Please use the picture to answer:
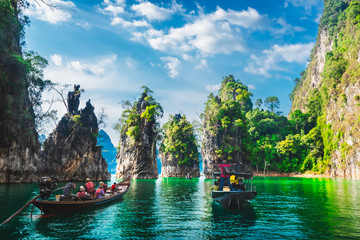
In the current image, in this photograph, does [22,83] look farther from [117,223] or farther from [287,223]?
[287,223]

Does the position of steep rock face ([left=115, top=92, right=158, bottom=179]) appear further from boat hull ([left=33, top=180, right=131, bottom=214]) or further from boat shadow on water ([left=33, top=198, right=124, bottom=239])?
boat shadow on water ([left=33, top=198, right=124, bottom=239])

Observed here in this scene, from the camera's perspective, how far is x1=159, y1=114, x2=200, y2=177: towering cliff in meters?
80.9

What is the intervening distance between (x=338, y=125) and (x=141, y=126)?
5081 cm

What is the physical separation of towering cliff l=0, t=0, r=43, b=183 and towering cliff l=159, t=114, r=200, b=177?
48.1 m

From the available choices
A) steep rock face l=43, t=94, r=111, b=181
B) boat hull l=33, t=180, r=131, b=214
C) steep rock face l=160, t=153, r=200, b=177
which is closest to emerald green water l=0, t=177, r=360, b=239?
boat hull l=33, t=180, r=131, b=214

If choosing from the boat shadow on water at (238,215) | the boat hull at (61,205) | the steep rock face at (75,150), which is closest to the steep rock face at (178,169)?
the steep rock face at (75,150)

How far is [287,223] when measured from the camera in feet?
39.5

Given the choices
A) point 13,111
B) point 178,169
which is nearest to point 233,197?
point 13,111

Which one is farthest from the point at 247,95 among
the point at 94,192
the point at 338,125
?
the point at 94,192

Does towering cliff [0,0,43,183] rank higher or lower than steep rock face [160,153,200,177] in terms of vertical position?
higher

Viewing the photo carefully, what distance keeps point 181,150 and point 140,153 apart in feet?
67.4

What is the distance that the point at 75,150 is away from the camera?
49.2 metres

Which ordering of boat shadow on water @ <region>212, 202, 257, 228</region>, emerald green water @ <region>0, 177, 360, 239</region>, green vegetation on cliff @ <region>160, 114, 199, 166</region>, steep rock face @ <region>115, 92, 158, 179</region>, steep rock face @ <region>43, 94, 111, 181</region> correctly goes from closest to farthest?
emerald green water @ <region>0, 177, 360, 239</region> < boat shadow on water @ <region>212, 202, 257, 228</region> < steep rock face @ <region>43, 94, 111, 181</region> < steep rock face @ <region>115, 92, 158, 179</region> < green vegetation on cliff @ <region>160, 114, 199, 166</region>

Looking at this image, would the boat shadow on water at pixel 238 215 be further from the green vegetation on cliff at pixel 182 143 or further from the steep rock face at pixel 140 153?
the green vegetation on cliff at pixel 182 143
